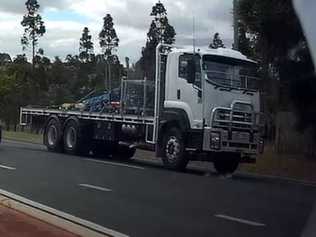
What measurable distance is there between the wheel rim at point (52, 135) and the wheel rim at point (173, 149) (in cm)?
713

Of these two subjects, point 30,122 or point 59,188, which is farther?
point 30,122

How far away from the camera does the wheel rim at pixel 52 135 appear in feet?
83.1

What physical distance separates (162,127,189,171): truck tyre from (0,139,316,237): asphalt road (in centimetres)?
34

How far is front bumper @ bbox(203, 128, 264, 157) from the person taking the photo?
60.1 feet

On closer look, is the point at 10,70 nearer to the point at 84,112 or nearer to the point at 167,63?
the point at 84,112

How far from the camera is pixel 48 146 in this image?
84.9 feet

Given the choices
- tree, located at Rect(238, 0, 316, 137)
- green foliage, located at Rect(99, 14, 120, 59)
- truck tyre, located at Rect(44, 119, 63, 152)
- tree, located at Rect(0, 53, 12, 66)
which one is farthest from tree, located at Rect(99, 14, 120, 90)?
tree, located at Rect(238, 0, 316, 137)

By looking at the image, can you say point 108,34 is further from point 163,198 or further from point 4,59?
point 163,198

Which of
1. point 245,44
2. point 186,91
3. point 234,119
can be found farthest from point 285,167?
point 186,91

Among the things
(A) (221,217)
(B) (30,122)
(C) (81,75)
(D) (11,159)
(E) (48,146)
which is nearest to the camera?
(A) (221,217)

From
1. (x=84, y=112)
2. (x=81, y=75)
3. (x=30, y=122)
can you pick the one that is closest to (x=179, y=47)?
(x=84, y=112)

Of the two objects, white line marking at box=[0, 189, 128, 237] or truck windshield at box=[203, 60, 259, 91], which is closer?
white line marking at box=[0, 189, 128, 237]

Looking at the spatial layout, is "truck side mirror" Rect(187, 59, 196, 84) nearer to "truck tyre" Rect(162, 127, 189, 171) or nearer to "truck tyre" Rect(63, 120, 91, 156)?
"truck tyre" Rect(162, 127, 189, 171)

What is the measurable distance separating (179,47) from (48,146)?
8.48 metres
